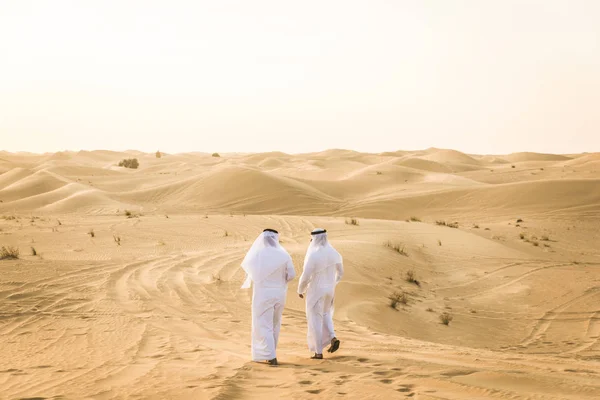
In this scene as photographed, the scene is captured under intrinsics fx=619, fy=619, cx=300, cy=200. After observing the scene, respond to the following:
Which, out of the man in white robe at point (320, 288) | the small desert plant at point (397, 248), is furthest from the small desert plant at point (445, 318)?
the small desert plant at point (397, 248)

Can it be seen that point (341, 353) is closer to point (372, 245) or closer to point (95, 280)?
point (95, 280)

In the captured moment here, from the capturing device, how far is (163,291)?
38.4 feet

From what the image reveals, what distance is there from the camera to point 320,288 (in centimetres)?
770

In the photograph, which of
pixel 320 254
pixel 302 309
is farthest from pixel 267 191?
pixel 320 254

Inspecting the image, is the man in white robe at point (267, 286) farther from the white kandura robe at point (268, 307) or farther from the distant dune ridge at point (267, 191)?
the distant dune ridge at point (267, 191)

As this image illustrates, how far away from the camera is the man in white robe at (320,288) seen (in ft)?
24.9

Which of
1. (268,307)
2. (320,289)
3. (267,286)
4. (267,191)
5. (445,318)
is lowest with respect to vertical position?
(445,318)

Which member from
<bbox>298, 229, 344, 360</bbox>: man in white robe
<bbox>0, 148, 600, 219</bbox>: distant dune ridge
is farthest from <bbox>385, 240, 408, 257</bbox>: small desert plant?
<bbox>0, 148, 600, 219</bbox>: distant dune ridge

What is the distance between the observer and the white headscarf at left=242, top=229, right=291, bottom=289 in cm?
737

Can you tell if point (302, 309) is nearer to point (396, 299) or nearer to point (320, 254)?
point (396, 299)

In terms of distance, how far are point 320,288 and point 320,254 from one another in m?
0.42

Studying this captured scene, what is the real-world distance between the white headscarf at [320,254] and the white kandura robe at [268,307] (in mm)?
382

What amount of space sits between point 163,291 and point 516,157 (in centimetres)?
9103

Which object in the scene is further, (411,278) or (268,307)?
(411,278)
